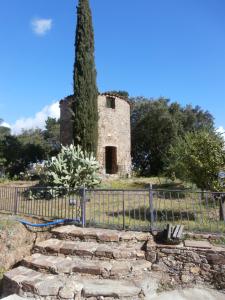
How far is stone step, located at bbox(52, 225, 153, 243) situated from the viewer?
18.8 feet

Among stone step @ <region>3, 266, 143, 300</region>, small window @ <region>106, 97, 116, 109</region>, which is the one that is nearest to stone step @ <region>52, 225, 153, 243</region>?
stone step @ <region>3, 266, 143, 300</region>

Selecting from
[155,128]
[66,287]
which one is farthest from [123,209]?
[155,128]

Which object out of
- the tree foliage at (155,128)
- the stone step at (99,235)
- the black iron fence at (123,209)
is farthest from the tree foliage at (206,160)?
the tree foliage at (155,128)

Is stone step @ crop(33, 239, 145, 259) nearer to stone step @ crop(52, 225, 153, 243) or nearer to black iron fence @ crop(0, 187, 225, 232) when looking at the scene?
stone step @ crop(52, 225, 153, 243)

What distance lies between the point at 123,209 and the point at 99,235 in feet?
2.46

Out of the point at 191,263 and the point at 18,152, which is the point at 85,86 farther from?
the point at 191,263

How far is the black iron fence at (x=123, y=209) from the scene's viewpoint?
6.28m

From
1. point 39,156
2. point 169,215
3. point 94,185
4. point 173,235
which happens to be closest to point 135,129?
point 39,156

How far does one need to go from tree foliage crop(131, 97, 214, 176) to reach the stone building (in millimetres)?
5033

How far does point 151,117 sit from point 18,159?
11.1m

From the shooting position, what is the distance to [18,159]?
2245 cm

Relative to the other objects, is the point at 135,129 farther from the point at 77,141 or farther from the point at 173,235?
the point at 173,235

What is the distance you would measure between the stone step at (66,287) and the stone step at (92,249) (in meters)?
0.60

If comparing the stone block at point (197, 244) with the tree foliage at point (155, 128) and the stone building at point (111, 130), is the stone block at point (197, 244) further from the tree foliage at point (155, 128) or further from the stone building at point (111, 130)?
the tree foliage at point (155, 128)
